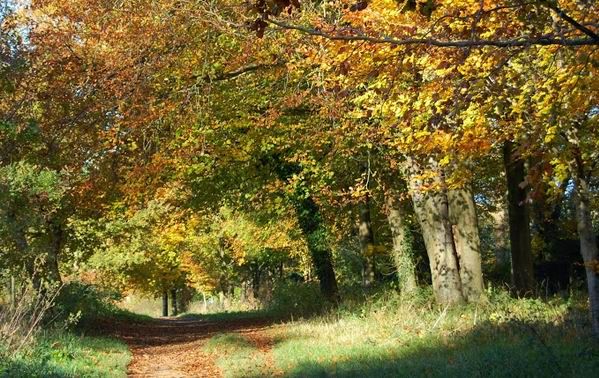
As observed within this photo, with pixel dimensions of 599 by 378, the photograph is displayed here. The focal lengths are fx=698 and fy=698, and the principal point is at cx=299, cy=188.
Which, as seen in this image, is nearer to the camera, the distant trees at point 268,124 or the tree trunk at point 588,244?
→ the tree trunk at point 588,244

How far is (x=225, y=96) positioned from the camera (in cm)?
1869

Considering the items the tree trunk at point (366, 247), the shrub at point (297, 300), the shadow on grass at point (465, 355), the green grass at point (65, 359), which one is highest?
the tree trunk at point (366, 247)

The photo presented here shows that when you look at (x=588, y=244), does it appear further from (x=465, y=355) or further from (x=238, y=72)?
(x=238, y=72)

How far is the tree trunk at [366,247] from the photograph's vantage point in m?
24.2

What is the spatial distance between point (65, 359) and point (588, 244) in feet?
29.8

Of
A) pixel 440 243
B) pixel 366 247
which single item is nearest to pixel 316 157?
pixel 440 243

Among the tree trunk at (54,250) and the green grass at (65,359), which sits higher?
the tree trunk at (54,250)

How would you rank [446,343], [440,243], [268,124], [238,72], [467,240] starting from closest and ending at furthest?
[446,343] → [440,243] → [467,240] → [268,124] → [238,72]

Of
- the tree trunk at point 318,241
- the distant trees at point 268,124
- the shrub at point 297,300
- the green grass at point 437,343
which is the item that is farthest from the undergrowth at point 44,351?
the shrub at point 297,300

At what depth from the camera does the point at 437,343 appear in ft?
39.7

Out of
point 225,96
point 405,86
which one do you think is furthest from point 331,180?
point 405,86

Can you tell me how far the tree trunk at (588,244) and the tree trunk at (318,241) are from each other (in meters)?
13.2

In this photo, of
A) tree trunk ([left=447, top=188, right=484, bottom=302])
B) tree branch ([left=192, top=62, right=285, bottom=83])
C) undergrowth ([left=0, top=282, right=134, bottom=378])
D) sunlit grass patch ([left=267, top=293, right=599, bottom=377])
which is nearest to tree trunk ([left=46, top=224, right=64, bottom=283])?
undergrowth ([left=0, top=282, right=134, bottom=378])

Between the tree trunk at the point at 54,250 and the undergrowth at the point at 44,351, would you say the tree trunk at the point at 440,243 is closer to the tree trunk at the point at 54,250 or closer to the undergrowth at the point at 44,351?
the undergrowth at the point at 44,351
